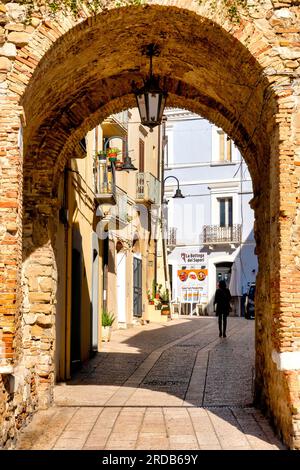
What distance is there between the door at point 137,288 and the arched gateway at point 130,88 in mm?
15340

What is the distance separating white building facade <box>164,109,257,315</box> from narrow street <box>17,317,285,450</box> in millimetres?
20871

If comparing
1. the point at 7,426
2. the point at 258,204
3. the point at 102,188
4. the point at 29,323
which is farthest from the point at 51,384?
the point at 102,188

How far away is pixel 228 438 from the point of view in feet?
24.5

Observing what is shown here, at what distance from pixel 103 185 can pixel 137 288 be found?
873 centimetres

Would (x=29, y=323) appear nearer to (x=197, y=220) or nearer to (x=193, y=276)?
(x=193, y=276)

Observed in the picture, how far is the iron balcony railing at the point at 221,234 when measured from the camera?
3802 cm

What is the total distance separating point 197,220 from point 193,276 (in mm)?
7579

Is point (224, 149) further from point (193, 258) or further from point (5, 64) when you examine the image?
point (5, 64)

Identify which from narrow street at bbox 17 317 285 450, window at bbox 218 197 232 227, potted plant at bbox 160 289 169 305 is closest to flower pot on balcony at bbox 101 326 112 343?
narrow street at bbox 17 317 285 450

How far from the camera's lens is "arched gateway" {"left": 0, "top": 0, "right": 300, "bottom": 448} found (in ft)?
23.1

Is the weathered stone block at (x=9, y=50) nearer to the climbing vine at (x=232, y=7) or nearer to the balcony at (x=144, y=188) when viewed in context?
the climbing vine at (x=232, y=7)

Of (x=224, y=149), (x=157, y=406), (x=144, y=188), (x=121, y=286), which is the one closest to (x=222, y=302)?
(x=121, y=286)

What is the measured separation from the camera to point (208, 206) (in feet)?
130

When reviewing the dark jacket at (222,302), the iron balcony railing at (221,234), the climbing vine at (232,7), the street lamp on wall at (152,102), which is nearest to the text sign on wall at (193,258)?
the iron balcony railing at (221,234)
